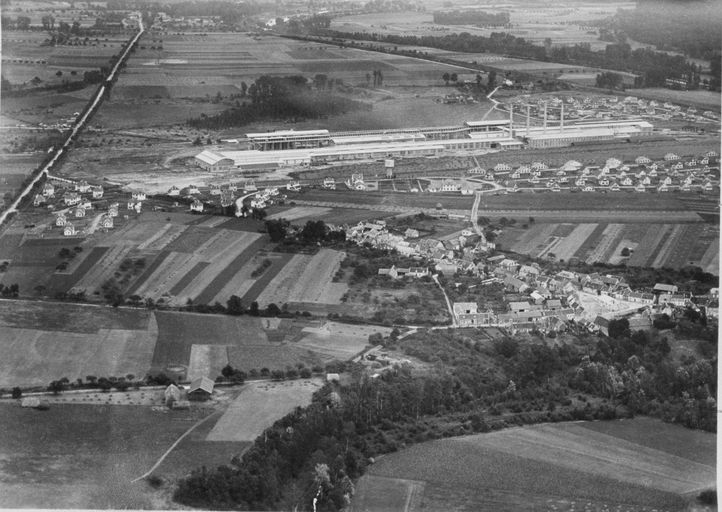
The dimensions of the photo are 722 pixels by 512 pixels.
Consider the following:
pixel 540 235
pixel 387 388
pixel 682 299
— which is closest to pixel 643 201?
pixel 540 235

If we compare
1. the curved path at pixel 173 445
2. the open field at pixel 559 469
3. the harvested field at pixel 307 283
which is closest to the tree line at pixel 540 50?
the harvested field at pixel 307 283

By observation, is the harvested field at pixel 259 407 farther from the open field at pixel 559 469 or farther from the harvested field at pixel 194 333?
the open field at pixel 559 469

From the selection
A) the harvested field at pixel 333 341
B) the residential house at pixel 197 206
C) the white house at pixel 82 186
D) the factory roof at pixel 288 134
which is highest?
the factory roof at pixel 288 134

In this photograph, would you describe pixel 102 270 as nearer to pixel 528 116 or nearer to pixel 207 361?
pixel 207 361

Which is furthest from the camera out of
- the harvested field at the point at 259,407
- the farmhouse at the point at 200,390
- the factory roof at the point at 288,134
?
the factory roof at the point at 288,134

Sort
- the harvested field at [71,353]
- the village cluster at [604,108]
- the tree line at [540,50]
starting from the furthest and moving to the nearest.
A: 1. the tree line at [540,50]
2. the village cluster at [604,108]
3. the harvested field at [71,353]

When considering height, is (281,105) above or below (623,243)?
above

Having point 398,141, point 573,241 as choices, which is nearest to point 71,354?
point 573,241

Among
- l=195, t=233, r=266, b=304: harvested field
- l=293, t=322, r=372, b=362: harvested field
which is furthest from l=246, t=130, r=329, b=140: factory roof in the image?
l=293, t=322, r=372, b=362: harvested field
